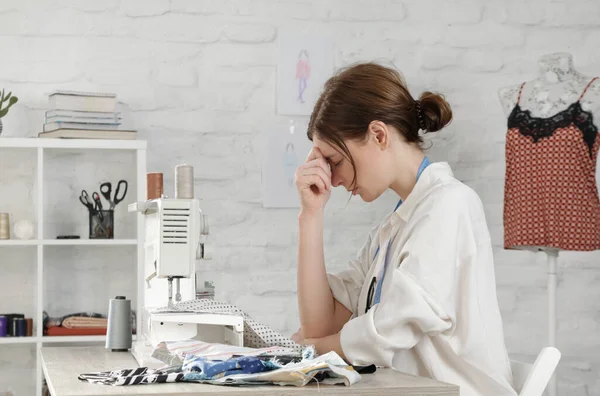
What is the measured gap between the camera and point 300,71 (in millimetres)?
3789

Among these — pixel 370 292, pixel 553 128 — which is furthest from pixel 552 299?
pixel 370 292

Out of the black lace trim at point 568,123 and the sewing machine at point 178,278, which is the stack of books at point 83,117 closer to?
the sewing machine at point 178,278

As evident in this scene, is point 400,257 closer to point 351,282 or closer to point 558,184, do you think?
point 351,282

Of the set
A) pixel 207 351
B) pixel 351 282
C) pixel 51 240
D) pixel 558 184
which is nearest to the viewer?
pixel 207 351

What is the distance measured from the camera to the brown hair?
1852 millimetres

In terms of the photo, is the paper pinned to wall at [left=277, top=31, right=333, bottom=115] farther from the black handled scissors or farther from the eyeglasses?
the eyeglasses

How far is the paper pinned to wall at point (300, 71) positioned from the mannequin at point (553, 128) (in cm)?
82

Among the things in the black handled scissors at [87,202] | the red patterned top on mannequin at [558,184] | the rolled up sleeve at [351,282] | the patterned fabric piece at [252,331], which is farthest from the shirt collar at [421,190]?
the black handled scissors at [87,202]

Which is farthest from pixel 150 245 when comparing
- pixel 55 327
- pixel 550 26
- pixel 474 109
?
pixel 550 26

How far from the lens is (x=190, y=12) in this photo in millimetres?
3725

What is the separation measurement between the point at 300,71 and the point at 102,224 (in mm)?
1063

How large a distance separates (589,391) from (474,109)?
1.35 m

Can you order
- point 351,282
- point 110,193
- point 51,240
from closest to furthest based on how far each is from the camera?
point 351,282 < point 51,240 < point 110,193

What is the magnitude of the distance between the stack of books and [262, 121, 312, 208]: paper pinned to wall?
61 cm
